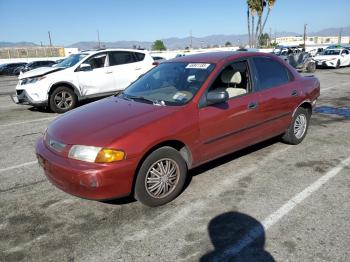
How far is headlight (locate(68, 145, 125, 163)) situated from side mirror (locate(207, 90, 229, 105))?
4.30 ft

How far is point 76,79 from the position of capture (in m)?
9.24

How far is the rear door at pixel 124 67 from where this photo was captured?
9.93 metres

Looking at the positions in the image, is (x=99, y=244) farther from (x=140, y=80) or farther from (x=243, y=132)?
(x=140, y=80)

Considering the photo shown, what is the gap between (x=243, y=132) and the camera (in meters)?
4.43

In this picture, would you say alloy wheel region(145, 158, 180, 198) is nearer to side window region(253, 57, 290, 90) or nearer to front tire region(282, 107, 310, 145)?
side window region(253, 57, 290, 90)

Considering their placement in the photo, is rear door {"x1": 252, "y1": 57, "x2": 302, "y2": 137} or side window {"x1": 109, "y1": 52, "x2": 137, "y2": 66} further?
side window {"x1": 109, "y1": 52, "x2": 137, "y2": 66}

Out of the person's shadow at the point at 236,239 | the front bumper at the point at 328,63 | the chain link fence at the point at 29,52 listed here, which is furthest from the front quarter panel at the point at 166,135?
the chain link fence at the point at 29,52

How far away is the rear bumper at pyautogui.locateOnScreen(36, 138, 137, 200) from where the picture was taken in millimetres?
3160

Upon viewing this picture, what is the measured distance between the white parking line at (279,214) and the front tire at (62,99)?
7.18m

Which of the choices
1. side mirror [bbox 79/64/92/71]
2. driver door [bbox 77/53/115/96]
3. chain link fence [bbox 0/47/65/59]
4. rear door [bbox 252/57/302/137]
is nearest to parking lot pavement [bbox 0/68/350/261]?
rear door [bbox 252/57/302/137]

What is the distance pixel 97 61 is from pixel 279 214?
778cm

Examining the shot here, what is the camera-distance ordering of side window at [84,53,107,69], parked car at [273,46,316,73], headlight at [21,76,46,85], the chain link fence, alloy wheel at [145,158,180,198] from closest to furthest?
alloy wheel at [145,158,180,198] → headlight at [21,76,46,85] → side window at [84,53,107,69] → parked car at [273,46,316,73] → the chain link fence

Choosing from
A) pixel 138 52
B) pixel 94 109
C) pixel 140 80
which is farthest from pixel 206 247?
pixel 138 52

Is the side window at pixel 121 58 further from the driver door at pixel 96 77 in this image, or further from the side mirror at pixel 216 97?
the side mirror at pixel 216 97
